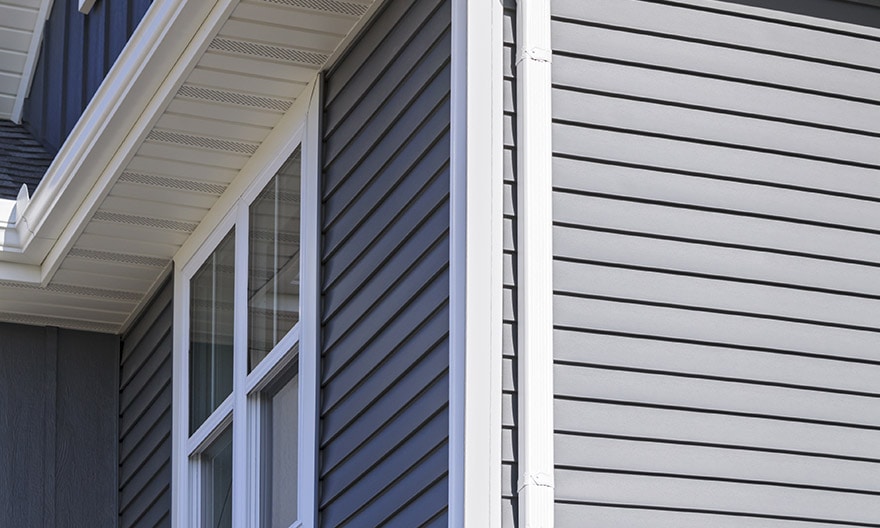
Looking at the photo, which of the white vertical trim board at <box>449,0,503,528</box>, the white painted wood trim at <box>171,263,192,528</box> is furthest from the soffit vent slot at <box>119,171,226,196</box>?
the white vertical trim board at <box>449,0,503,528</box>

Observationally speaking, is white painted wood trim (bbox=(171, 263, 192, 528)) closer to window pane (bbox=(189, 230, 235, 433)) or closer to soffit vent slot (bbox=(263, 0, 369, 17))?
window pane (bbox=(189, 230, 235, 433))

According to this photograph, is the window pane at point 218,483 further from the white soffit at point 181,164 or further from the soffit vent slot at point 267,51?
the soffit vent slot at point 267,51

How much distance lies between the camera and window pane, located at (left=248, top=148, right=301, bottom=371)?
21.5 feet

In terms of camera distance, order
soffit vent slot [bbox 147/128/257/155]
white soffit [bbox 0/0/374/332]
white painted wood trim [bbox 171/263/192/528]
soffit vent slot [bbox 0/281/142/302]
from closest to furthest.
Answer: white soffit [bbox 0/0/374/332]
soffit vent slot [bbox 147/128/257/155]
white painted wood trim [bbox 171/263/192/528]
soffit vent slot [bbox 0/281/142/302]

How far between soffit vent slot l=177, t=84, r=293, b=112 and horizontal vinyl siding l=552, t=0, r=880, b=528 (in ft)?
6.37

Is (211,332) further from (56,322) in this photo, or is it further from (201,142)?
(56,322)

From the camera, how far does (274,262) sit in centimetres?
674

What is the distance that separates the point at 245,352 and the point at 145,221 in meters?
1.17

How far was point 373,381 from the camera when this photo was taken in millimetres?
5516

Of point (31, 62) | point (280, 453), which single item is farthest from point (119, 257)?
point (31, 62)

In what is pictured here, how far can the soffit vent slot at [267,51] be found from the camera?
20.7 feet

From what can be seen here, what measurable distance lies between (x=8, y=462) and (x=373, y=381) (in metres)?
3.56

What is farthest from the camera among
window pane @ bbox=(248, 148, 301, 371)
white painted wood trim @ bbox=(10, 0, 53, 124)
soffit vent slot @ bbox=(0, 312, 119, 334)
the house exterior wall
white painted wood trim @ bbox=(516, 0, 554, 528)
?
white painted wood trim @ bbox=(10, 0, 53, 124)

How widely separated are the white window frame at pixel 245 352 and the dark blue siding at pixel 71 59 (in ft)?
3.60
